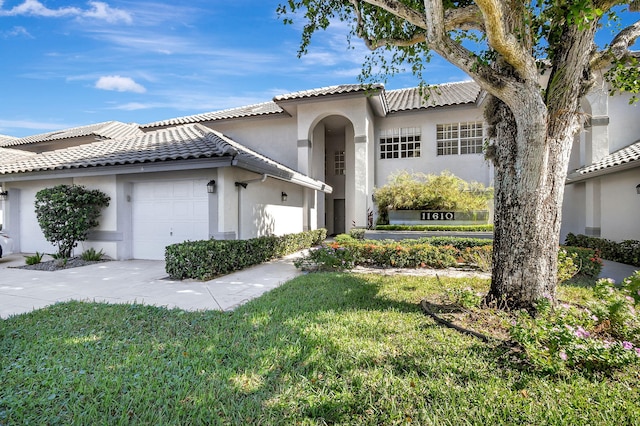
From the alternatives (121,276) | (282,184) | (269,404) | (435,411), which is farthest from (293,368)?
(282,184)

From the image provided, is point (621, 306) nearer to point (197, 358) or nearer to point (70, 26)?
point (197, 358)

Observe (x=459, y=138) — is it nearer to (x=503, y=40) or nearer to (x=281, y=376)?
(x=503, y=40)

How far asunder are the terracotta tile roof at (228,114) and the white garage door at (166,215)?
25.7ft

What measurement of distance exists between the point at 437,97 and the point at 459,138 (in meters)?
2.54

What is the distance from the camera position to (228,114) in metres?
17.9

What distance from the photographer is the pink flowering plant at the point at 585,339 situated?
306cm

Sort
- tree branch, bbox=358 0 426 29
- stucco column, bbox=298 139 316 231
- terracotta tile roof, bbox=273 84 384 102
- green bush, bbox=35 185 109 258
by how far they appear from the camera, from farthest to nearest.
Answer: stucco column, bbox=298 139 316 231 < terracotta tile roof, bbox=273 84 384 102 < green bush, bbox=35 185 109 258 < tree branch, bbox=358 0 426 29

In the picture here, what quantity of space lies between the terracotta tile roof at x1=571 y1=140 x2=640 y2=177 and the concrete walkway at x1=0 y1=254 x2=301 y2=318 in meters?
11.0

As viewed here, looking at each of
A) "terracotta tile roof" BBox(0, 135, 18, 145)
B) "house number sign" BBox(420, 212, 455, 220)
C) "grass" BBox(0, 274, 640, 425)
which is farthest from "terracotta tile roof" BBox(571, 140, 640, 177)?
"terracotta tile roof" BBox(0, 135, 18, 145)

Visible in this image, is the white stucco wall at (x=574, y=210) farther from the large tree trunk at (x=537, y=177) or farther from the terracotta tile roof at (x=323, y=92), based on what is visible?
the large tree trunk at (x=537, y=177)

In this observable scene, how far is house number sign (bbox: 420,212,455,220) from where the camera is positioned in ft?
40.6

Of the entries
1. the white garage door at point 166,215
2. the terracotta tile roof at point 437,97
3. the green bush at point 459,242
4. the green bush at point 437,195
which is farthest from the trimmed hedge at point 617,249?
the white garage door at point 166,215

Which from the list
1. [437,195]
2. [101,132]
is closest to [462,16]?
[437,195]

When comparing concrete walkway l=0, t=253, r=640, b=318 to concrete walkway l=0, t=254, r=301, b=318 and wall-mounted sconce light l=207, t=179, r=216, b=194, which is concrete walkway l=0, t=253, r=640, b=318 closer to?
concrete walkway l=0, t=254, r=301, b=318
